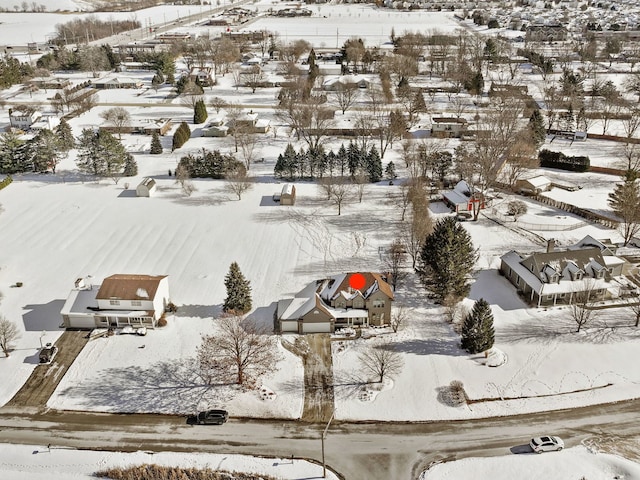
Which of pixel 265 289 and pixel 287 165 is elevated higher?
pixel 287 165

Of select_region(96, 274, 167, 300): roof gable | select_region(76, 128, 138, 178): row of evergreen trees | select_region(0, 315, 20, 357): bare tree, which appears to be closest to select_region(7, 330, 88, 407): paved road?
select_region(0, 315, 20, 357): bare tree

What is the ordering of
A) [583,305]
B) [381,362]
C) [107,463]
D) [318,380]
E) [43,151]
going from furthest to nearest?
[43,151] < [583,305] < [318,380] < [381,362] < [107,463]

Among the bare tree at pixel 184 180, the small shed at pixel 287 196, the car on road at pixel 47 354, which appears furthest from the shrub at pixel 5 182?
the car on road at pixel 47 354

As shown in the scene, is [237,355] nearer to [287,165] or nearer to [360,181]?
[360,181]

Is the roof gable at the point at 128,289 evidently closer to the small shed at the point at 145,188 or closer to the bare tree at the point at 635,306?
the small shed at the point at 145,188

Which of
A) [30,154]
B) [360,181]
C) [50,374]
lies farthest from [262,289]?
[30,154]

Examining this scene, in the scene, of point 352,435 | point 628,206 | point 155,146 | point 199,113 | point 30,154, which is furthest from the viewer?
point 199,113

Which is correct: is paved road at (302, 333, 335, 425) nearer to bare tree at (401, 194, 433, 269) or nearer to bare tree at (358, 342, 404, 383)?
bare tree at (358, 342, 404, 383)
